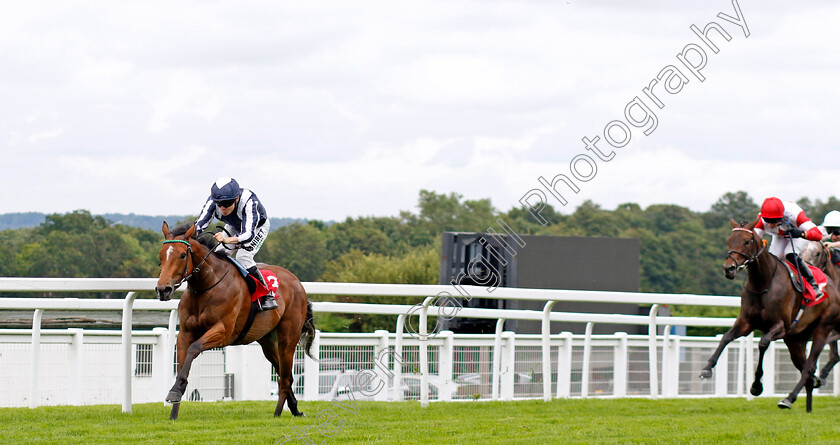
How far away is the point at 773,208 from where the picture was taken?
28.4ft

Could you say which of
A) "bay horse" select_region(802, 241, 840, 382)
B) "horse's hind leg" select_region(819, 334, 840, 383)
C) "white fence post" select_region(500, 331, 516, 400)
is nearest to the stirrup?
"white fence post" select_region(500, 331, 516, 400)

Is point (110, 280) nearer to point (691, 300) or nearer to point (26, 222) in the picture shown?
point (691, 300)

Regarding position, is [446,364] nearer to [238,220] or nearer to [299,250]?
[238,220]

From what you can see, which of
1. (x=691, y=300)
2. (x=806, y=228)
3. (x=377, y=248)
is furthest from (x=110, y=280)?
(x=377, y=248)

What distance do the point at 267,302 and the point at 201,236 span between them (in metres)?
0.63

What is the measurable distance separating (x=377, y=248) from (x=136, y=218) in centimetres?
3795

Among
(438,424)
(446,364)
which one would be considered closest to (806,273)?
(446,364)

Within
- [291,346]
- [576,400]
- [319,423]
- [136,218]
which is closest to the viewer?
[319,423]

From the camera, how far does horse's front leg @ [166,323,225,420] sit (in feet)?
20.2

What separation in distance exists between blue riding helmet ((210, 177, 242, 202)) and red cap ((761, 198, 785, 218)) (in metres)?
4.59

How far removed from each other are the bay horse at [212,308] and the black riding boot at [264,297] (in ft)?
0.28

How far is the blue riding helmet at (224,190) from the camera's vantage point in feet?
22.2

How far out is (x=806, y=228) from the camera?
870 centimetres

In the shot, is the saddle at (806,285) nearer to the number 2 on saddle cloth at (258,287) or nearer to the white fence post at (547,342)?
the white fence post at (547,342)
